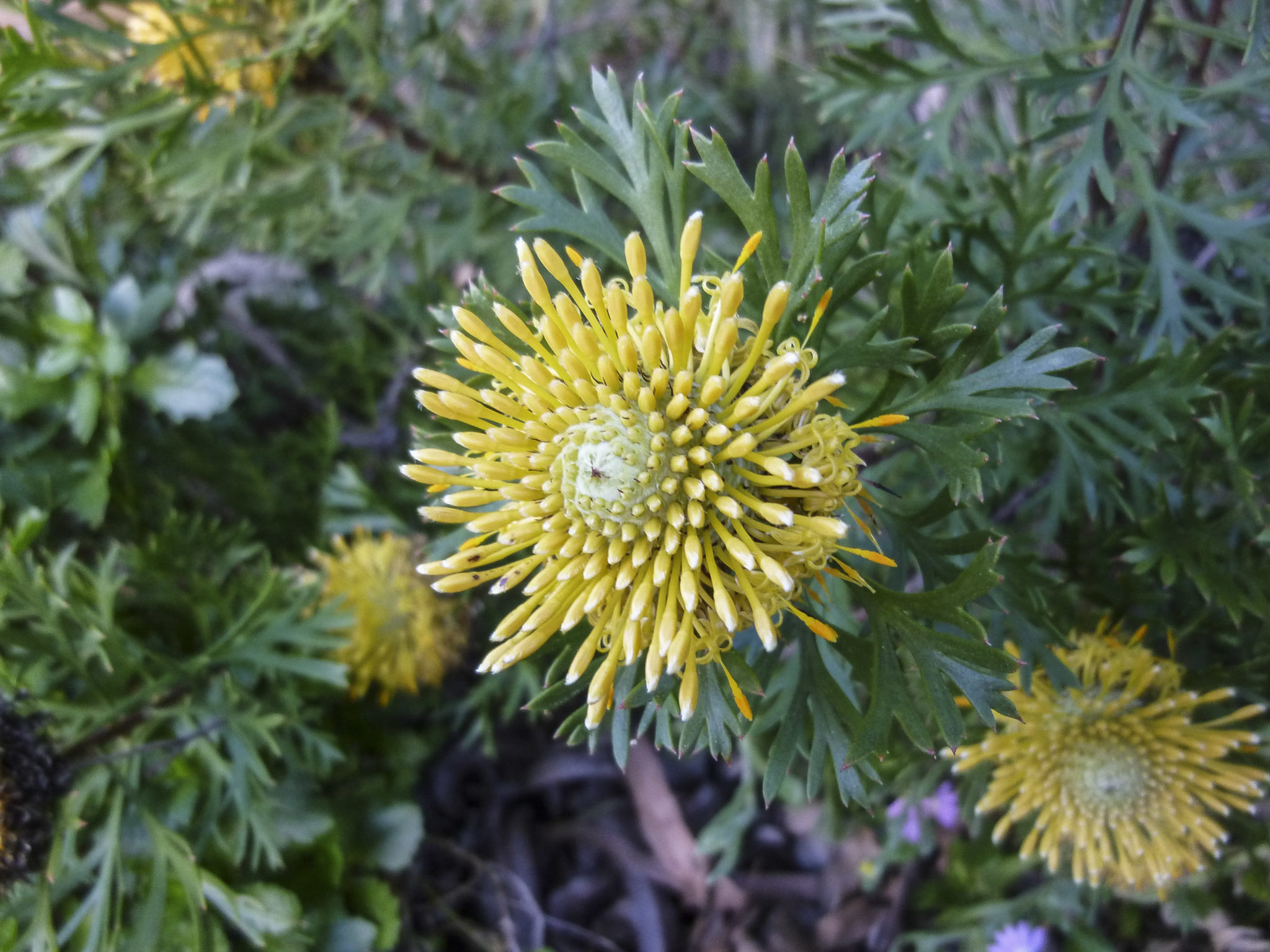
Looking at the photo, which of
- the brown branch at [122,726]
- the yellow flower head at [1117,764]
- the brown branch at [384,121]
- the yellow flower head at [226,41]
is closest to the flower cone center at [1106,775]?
the yellow flower head at [1117,764]

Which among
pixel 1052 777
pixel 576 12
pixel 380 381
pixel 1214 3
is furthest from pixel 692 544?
pixel 576 12

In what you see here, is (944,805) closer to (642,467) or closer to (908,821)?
(908,821)

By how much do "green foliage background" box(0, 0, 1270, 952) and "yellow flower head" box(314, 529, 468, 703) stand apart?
85 mm

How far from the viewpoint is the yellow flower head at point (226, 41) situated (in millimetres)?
1721

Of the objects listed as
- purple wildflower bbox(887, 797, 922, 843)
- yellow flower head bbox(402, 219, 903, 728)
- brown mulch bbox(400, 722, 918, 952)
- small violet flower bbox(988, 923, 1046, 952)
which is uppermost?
yellow flower head bbox(402, 219, 903, 728)

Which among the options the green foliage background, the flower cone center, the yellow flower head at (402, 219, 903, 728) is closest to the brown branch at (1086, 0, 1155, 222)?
the green foliage background

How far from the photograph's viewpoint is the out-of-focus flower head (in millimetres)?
1356

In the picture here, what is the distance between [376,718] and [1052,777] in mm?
1555

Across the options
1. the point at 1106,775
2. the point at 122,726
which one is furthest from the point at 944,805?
the point at 122,726

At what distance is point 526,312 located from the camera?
1269 millimetres

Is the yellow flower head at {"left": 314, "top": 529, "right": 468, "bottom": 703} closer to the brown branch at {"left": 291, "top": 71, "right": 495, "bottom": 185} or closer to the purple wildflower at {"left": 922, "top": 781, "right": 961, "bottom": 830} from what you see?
the brown branch at {"left": 291, "top": 71, "right": 495, "bottom": 185}

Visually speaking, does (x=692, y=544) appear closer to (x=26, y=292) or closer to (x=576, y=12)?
(x=26, y=292)

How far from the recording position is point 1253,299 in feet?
4.79

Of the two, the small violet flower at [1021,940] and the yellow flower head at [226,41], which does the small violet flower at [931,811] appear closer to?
the small violet flower at [1021,940]
